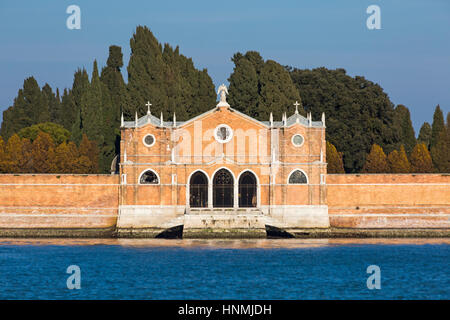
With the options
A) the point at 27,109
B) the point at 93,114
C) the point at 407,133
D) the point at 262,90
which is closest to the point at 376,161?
the point at 262,90

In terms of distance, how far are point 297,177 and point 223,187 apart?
13.1 feet

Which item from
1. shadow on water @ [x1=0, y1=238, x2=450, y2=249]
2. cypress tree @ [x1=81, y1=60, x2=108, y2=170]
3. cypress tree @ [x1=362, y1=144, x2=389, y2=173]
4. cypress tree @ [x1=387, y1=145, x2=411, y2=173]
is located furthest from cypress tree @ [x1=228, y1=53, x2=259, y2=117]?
shadow on water @ [x1=0, y1=238, x2=450, y2=249]

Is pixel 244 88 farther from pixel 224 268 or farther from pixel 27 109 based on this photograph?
pixel 224 268

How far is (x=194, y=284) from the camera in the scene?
97.5ft

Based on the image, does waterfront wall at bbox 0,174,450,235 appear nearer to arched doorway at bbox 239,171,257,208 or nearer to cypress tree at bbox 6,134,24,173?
arched doorway at bbox 239,171,257,208

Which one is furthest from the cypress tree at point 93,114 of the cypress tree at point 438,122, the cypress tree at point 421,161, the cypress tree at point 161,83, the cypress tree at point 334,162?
the cypress tree at point 438,122

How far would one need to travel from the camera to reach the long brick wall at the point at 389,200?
44.0 meters

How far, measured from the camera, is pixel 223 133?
43656mm

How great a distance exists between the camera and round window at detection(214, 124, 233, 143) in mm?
43625

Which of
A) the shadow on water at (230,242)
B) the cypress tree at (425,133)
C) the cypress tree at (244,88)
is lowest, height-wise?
the shadow on water at (230,242)

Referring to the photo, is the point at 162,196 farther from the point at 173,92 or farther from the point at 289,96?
the point at 289,96

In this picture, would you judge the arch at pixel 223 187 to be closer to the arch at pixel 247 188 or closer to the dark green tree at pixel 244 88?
the arch at pixel 247 188

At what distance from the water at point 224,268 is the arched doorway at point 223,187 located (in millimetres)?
2791
